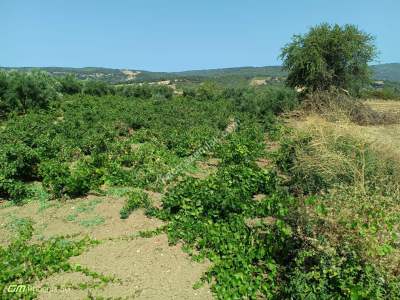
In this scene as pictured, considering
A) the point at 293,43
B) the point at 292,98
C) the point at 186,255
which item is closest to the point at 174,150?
the point at 186,255

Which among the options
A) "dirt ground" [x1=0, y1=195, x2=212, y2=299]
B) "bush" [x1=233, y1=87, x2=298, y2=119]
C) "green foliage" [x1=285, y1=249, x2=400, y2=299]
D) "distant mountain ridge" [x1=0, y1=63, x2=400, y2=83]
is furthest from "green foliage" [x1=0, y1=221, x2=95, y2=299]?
"distant mountain ridge" [x1=0, y1=63, x2=400, y2=83]

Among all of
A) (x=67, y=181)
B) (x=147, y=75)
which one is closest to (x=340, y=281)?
(x=67, y=181)

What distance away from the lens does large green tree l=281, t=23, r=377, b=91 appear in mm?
24281

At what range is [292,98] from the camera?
78.9 feet

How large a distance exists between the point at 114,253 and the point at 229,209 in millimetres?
2287

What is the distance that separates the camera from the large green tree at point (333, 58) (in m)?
24.3

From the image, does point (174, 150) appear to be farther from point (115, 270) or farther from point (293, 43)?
point (293, 43)

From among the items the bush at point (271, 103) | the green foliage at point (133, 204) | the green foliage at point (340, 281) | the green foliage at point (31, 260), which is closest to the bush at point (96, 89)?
the bush at point (271, 103)

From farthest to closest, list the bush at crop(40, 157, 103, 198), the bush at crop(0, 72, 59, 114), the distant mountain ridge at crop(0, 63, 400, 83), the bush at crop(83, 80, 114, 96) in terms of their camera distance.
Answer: the distant mountain ridge at crop(0, 63, 400, 83), the bush at crop(83, 80, 114, 96), the bush at crop(0, 72, 59, 114), the bush at crop(40, 157, 103, 198)

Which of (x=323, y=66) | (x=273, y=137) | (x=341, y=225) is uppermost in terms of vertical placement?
(x=323, y=66)

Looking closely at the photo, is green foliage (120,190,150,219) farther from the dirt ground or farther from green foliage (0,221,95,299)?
green foliage (0,221,95,299)

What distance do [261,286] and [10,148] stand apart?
6.84 m

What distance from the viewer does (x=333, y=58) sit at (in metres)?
25.1

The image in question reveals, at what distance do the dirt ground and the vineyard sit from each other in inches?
2.1
